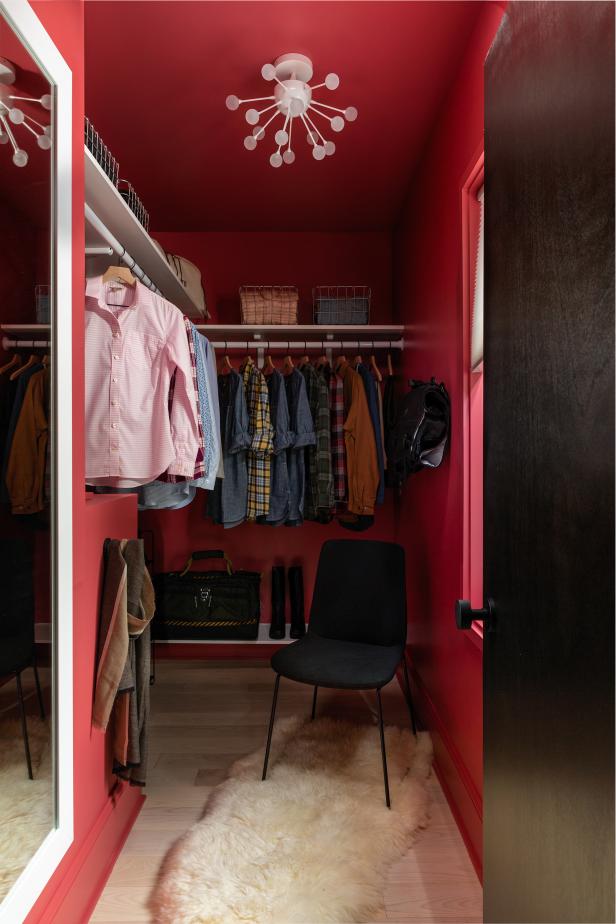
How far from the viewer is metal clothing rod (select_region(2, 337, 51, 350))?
1003 mm

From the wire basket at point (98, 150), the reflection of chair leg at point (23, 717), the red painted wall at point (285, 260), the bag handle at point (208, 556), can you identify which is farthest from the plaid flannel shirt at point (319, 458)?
the reflection of chair leg at point (23, 717)

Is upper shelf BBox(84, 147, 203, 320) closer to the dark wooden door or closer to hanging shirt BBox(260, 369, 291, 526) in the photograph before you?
hanging shirt BBox(260, 369, 291, 526)

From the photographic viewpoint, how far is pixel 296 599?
130 inches

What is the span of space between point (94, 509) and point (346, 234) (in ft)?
8.55

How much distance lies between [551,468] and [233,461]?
231cm

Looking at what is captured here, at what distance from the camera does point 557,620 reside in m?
0.73

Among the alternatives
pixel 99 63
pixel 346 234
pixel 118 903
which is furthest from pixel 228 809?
pixel 346 234

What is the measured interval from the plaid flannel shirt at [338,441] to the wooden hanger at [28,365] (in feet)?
6.35

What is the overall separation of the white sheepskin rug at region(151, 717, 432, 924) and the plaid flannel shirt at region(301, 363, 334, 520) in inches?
44.5

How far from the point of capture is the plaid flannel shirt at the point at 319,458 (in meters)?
2.92

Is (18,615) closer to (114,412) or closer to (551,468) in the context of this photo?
(114,412)

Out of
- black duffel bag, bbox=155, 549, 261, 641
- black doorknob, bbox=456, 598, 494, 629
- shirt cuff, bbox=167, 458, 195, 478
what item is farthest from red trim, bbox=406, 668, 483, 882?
shirt cuff, bbox=167, 458, 195, 478

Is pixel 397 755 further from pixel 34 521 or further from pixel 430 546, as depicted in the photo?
pixel 34 521

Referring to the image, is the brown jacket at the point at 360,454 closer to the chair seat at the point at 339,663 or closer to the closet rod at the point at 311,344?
the closet rod at the point at 311,344
